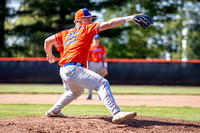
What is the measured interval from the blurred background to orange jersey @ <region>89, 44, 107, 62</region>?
8441 millimetres

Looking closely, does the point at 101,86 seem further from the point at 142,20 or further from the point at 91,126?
the point at 142,20

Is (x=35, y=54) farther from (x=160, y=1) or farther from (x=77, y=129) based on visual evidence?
(x=77, y=129)

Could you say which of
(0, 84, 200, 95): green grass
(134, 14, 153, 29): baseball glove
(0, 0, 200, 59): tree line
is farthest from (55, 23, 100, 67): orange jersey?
(0, 0, 200, 59): tree line

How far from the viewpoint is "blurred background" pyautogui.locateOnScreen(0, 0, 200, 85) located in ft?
58.4

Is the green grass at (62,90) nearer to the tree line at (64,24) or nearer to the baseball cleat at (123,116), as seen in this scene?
the baseball cleat at (123,116)

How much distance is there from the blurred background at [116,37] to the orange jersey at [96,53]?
844 cm

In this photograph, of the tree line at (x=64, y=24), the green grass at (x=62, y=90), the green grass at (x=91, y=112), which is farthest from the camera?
the tree line at (x=64, y=24)

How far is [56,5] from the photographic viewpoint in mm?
24297

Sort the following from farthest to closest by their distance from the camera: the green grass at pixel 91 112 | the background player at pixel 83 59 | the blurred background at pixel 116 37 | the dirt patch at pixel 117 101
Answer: the blurred background at pixel 116 37 → the dirt patch at pixel 117 101 → the green grass at pixel 91 112 → the background player at pixel 83 59

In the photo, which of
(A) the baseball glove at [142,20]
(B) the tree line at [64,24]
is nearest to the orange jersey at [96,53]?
(A) the baseball glove at [142,20]

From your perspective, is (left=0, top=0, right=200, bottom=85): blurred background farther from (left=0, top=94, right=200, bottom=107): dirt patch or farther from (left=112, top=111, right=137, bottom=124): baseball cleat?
(left=112, top=111, right=137, bottom=124): baseball cleat

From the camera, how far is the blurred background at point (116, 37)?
17.8 meters

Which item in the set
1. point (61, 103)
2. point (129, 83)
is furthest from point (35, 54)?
point (61, 103)

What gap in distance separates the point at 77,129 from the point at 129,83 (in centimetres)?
1432
